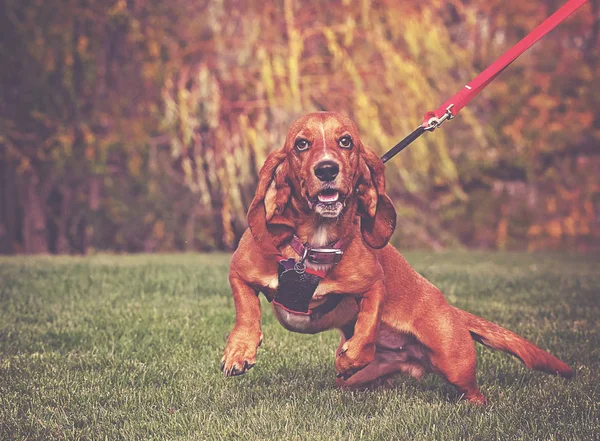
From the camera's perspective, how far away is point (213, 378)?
414 centimetres

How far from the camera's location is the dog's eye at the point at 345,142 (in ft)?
11.9

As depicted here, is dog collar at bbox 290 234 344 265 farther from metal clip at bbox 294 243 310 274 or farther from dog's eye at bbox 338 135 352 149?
dog's eye at bbox 338 135 352 149


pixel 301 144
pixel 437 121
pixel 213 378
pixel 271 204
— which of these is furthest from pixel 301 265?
pixel 437 121

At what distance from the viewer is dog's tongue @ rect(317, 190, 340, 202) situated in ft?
11.3

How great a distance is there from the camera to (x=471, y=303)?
22.1 feet

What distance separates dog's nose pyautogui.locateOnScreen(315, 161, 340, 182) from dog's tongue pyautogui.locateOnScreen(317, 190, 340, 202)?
69mm

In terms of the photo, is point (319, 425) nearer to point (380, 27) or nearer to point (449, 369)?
point (449, 369)

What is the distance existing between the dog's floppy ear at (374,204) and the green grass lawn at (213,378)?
2.62ft

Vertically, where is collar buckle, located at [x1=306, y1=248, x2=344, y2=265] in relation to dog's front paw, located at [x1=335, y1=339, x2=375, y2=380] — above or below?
above

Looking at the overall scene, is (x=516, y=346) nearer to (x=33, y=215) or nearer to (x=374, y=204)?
(x=374, y=204)

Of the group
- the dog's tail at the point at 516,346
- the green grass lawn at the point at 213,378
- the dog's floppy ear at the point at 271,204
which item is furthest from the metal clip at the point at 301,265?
the dog's tail at the point at 516,346

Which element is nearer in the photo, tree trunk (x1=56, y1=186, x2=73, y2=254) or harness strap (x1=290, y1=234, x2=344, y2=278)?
harness strap (x1=290, y1=234, x2=344, y2=278)

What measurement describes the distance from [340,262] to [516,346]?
108 cm

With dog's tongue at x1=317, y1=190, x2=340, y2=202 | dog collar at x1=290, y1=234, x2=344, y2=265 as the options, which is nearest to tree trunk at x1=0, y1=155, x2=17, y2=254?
dog collar at x1=290, y1=234, x2=344, y2=265
